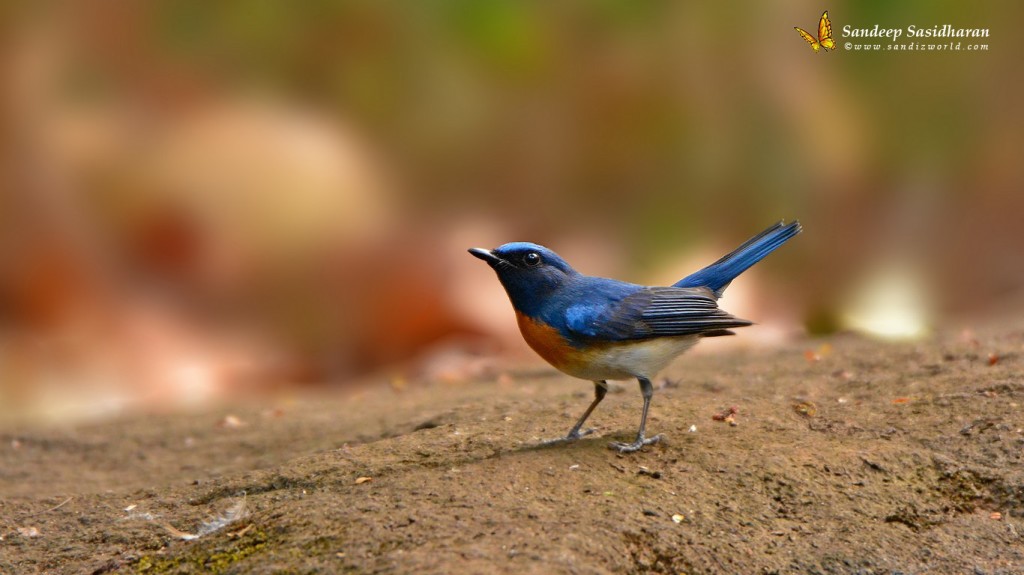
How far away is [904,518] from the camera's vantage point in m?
3.15

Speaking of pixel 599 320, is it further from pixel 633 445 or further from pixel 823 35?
pixel 823 35

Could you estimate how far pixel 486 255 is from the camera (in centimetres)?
381

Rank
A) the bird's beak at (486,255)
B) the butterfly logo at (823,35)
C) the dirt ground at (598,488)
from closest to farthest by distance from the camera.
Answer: the dirt ground at (598,488), the bird's beak at (486,255), the butterfly logo at (823,35)

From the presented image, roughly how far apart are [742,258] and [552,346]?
95 cm

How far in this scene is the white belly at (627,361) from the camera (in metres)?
3.72

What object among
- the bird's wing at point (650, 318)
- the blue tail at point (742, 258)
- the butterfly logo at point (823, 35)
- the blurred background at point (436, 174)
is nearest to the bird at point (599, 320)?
the bird's wing at point (650, 318)

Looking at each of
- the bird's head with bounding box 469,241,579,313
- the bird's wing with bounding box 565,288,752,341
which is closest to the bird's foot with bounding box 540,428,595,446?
the bird's wing with bounding box 565,288,752,341

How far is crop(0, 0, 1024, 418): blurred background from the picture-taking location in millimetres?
7430

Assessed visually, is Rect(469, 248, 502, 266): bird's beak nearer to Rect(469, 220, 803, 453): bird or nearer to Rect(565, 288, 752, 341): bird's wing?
Rect(469, 220, 803, 453): bird

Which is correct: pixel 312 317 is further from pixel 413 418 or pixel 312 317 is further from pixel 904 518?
pixel 904 518

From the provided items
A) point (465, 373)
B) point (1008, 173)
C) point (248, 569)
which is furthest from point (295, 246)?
point (1008, 173)

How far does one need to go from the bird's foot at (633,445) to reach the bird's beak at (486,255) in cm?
81

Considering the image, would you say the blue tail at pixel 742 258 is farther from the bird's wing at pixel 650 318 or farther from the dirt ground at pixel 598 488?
the dirt ground at pixel 598 488

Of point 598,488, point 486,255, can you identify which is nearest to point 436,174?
point 486,255
